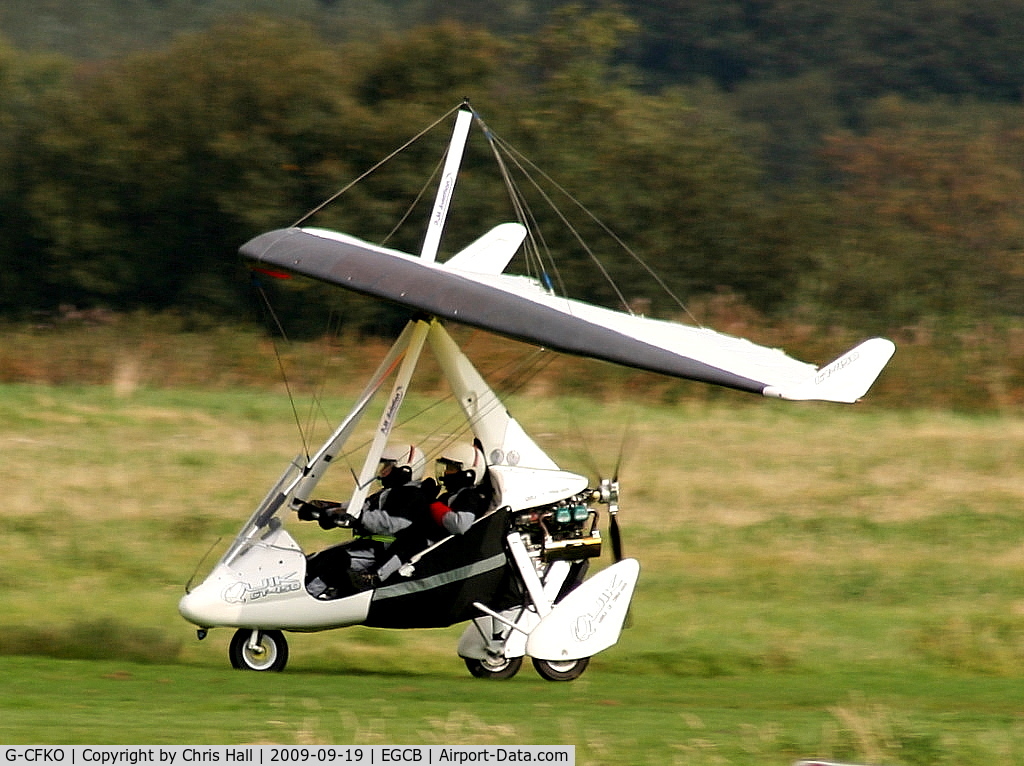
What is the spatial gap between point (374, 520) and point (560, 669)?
1694 mm

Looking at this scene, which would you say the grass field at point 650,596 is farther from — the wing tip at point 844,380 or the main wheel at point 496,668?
the wing tip at point 844,380

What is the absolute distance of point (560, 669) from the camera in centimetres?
1264

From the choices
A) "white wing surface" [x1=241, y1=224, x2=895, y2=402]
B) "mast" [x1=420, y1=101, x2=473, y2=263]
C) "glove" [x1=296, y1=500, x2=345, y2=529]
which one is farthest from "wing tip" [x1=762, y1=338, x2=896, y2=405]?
"glove" [x1=296, y1=500, x2=345, y2=529]

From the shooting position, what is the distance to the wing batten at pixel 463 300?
37.1ft

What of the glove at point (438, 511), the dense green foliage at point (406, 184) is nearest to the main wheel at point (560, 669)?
the glove at point (438, 511)

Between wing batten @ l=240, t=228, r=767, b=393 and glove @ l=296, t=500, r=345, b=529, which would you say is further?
glove @ l=296, t=500, r=345, b=529

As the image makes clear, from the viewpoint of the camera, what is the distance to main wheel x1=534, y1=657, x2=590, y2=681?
497 inches

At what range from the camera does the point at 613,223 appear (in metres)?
37.8

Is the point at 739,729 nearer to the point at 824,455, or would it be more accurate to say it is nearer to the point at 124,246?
the point at 824,455

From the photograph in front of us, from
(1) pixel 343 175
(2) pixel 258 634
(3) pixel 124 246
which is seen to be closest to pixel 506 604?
(2) pixel 258 634

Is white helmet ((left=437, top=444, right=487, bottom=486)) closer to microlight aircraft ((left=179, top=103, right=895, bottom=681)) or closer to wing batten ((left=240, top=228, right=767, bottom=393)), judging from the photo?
microlight aircraft ((left=179, top=103, right=895, bottom=681))

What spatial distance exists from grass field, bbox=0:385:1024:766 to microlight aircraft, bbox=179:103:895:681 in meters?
0.40

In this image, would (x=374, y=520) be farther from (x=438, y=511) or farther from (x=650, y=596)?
(x=650, y=596)
